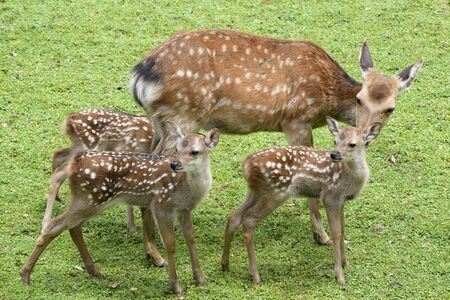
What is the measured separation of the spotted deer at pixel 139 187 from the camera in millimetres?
7613

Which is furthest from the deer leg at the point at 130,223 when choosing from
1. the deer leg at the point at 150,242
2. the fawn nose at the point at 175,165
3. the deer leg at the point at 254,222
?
the fawn nose at the point at 175,165

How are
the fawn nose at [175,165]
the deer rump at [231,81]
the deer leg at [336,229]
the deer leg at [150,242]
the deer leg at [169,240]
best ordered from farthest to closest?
the deer rump at [231,81], the deer leg at [150,242], the deer leg at [336,229], the deer leg at [169,240], the fawn nose at [175,165]

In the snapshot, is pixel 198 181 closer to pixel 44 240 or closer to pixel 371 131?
pixel 44 240

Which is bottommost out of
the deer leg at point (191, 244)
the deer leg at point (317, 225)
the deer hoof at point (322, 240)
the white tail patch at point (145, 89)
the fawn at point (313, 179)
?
the deer hoof at point (322, 240)

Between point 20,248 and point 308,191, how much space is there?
8.21 ft

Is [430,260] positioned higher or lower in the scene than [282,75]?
lower

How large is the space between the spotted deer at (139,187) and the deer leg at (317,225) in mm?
1296

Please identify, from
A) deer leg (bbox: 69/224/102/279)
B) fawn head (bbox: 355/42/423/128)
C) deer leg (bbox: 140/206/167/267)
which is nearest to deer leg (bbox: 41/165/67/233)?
deer leg (bbox: 69/224/102/279)

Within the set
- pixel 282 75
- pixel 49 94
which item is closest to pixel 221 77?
pixel 282 75

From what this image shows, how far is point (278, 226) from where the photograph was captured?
353 inches

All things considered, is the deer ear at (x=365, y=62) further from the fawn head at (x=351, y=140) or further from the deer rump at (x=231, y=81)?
the fawn head at (x=351, y=140)

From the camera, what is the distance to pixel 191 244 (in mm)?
7883

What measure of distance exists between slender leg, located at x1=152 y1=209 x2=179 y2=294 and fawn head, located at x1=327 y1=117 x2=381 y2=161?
4.68 ft

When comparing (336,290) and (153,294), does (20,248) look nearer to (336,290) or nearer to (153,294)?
(153,294)
